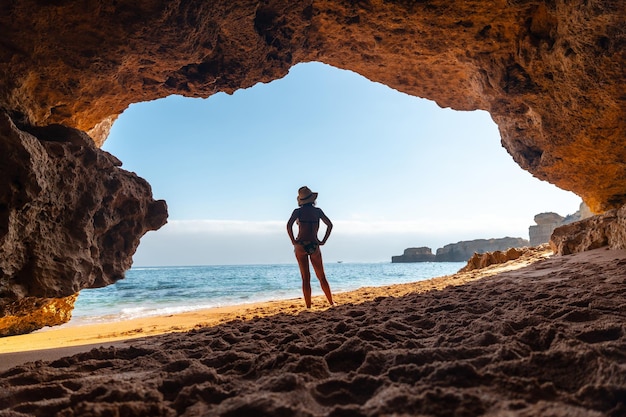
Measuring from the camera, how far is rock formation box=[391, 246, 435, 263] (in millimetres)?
73750

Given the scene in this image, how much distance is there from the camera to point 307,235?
5.80 metres

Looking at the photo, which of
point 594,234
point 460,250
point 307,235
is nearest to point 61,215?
point 307,235

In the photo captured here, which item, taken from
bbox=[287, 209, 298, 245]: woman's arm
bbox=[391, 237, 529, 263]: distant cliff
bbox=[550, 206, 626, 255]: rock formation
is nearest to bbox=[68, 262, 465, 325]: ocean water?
bbox=[287, 209, 298, 245]: woman's arm

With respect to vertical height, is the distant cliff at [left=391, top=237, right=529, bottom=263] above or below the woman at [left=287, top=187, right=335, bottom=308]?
below

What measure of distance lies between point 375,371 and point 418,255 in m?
77.5

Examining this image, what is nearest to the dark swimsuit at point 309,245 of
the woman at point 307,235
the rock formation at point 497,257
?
the woman at point 307,235

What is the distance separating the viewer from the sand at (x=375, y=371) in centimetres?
129

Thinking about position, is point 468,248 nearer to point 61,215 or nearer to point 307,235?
point 307,235

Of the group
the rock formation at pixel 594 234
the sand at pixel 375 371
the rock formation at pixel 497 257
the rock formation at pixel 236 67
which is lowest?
the rock formation at pixel 497 257

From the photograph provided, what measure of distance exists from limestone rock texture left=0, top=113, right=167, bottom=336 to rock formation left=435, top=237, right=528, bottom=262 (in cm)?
6491

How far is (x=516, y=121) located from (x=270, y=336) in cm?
676

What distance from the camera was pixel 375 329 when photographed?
2.42 metres

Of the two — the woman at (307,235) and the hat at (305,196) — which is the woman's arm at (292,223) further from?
the hat at (305,196)

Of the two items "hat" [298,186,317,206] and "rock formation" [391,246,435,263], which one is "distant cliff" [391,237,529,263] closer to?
"rock formation" [391,246,435,263]
